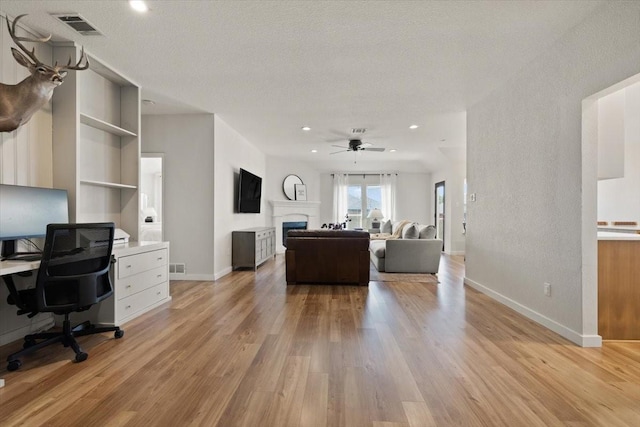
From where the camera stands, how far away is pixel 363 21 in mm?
2428

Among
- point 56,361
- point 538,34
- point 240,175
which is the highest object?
point 538,34

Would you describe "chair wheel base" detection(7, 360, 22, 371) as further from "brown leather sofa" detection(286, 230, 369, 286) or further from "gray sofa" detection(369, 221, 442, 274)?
"gray sofa" detection(369, 221, 442, 274)

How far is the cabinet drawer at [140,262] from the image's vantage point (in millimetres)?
2896

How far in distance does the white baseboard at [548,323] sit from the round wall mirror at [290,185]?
5813mm

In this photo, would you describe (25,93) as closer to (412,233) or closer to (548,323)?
(548,323)

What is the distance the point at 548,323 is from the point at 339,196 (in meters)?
7.26

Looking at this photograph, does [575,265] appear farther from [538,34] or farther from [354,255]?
[354,255]

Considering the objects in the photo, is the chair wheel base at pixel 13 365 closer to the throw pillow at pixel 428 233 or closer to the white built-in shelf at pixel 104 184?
the white built-in shelf at pixel 104 184

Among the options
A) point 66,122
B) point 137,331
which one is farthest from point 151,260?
point 66,122

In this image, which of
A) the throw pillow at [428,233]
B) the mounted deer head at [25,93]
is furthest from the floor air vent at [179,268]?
the throw pillow at [428,233]

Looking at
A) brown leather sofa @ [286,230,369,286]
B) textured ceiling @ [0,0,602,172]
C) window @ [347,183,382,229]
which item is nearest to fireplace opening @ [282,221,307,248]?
window @ [347,183,382,229]

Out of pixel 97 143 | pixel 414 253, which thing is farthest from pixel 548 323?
pixel 97 143

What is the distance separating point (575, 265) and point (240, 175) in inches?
195

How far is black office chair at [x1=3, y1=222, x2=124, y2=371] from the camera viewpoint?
2.08 meters
